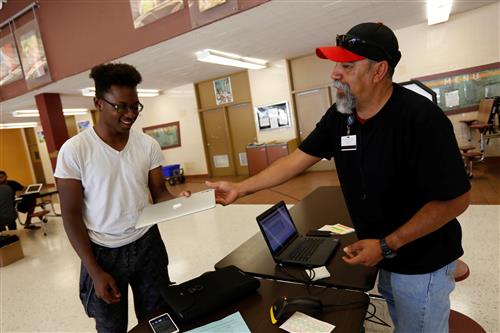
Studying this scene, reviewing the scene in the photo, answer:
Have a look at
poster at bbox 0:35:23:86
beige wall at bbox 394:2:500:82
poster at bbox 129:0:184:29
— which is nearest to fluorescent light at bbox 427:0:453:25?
beige wall at bbox 394:2:500:82

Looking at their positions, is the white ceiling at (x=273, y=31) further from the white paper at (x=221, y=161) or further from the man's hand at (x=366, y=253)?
the man's hand at (x=366, y=253)

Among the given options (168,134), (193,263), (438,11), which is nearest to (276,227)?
(193,263)

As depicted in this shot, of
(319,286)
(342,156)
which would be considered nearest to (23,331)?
(319,286)

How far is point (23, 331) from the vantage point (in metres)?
2.63

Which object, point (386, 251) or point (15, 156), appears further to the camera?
point (15, 156)

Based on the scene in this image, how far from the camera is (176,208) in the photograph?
1306mm

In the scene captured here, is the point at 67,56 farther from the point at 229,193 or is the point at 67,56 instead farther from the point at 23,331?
the point at 229,193

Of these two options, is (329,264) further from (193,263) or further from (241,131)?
(241,131)

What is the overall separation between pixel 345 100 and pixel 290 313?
820 mm

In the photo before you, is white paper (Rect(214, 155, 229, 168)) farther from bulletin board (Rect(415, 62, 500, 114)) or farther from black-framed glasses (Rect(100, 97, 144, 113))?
black-framed glasses (Rect(100, 97, 144, 113))

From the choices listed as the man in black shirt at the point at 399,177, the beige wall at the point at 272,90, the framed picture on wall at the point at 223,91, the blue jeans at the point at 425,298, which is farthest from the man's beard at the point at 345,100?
the framed picture on wall at the point at 223,91

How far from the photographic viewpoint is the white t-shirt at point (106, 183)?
4.16 ft

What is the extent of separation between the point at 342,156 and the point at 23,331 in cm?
315

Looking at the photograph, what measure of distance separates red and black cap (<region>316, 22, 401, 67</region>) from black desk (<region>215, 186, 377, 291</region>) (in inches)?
34.7
